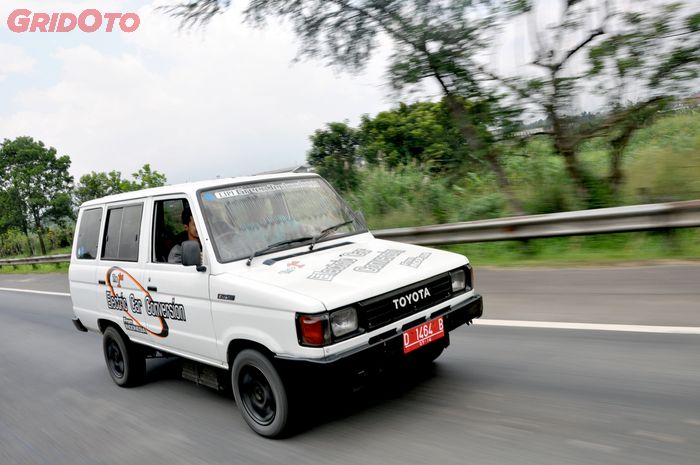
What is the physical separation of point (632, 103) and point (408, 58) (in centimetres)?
430

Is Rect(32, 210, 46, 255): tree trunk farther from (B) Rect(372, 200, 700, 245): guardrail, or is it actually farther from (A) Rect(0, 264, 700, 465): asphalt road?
(A) Rect(0, 264, 700, 465): asphalt road

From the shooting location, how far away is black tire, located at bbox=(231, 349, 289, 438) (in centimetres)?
355

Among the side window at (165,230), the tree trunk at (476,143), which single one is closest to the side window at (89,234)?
the side window at (165,230)

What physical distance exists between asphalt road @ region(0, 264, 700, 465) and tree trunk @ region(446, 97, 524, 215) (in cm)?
570

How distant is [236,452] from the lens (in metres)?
3.65

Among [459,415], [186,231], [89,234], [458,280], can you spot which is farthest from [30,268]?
[459,415]

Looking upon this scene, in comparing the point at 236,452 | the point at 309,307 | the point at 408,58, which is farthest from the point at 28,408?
the point at 408,58

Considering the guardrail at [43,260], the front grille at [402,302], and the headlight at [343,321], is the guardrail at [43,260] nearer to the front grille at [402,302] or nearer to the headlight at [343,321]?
the front grille at [402,302]

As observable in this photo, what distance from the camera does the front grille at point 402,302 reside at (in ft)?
11.5

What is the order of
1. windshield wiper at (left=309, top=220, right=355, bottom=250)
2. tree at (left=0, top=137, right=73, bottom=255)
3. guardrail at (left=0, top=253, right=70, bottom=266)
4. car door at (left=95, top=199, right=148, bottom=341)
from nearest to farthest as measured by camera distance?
windshield wiper at (left=309, top=220, right=355, bottom=250), car door at (left=95, top=199, right=148, bottom=341), guardrail at (left=0, top=253, right=70, bottom=266), tree at (left=0, top=137, right=73, bottom=255)

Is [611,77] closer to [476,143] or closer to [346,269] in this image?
[476,143]

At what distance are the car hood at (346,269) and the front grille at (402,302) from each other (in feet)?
0.15

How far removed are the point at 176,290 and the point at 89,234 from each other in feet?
6.75

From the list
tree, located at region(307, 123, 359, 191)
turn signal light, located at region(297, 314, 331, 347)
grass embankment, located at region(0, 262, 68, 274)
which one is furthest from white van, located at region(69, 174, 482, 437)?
grass embankment, located at region(0, 262, 68, 274)
